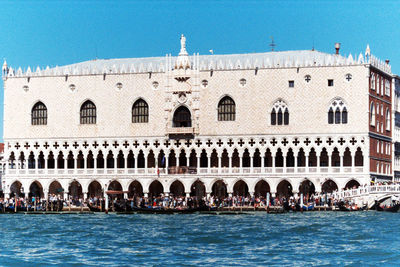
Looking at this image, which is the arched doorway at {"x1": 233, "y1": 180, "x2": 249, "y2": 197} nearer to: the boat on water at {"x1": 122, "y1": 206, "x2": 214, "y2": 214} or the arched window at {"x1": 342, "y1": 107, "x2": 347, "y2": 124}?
the arched window at {"x1": 342, "y1": 107, "x2": 347, "y2": 124}

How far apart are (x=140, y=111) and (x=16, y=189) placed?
12.0 m

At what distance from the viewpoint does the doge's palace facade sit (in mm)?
73625

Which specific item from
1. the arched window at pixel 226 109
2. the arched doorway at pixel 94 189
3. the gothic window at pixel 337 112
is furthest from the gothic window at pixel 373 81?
the arched doorway at pixel 94 189

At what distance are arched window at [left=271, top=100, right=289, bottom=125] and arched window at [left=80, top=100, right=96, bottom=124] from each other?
13.7 m

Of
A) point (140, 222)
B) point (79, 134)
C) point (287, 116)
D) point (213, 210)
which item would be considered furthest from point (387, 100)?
point (140, 222)

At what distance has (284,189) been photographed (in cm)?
7569

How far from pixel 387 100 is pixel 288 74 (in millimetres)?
9005

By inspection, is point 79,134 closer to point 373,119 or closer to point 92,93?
point 92,93

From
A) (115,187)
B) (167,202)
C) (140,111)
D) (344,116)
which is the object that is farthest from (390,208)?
(115,187)

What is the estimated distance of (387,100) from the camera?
78.4 m

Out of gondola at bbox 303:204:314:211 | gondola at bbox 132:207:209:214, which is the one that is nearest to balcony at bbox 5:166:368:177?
gondola at bbox 303:204:314:211

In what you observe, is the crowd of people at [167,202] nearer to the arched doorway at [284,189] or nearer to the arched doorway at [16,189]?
the arched doorway at [284,189]

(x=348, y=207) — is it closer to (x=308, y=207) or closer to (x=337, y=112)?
(x=308, y=207)

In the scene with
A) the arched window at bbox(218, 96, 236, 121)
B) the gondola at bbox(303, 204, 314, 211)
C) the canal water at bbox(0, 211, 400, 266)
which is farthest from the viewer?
the arched window at bbox(218, 96, 236, 121)
